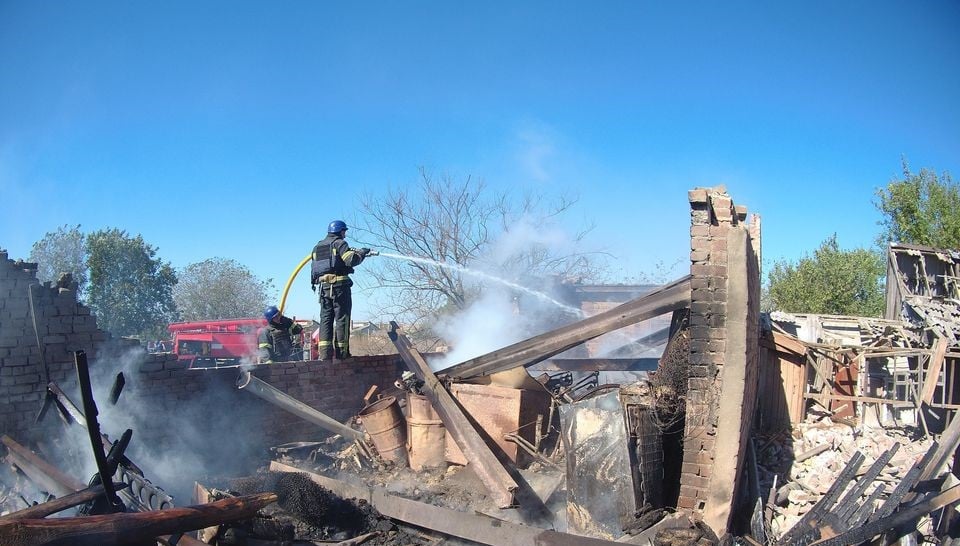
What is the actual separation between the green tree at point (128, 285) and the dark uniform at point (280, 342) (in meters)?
23.8

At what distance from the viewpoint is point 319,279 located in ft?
29.9

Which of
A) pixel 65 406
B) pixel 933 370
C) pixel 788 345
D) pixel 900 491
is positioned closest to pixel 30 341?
pixel 65 406

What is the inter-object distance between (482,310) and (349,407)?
20.8ft

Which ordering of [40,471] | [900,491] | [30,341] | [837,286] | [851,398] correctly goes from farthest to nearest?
[837,286] < [851,398] < [30,341] < [900,491] < [40,471]

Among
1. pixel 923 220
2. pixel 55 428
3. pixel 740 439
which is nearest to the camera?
pixel 740 439

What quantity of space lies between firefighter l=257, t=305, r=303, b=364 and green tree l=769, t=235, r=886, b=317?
2320 cm

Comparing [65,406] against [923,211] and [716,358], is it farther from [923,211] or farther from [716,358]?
[923,211]

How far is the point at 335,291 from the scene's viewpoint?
9.02 meters

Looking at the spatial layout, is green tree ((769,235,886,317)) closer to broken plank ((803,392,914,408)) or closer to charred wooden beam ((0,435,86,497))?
broken plank ((803,392,914,408))

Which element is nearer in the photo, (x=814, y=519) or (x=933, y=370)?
(x=814, y=519)

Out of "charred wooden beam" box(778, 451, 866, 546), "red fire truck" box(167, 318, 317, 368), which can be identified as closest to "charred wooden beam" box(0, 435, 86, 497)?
"charred wooden beam" box(778, 451, 866, 546)

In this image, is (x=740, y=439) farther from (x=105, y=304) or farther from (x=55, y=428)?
(x=105, y=304)

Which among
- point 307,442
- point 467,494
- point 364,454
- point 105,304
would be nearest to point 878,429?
point 467,494

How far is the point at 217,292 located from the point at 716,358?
42.8 meters
